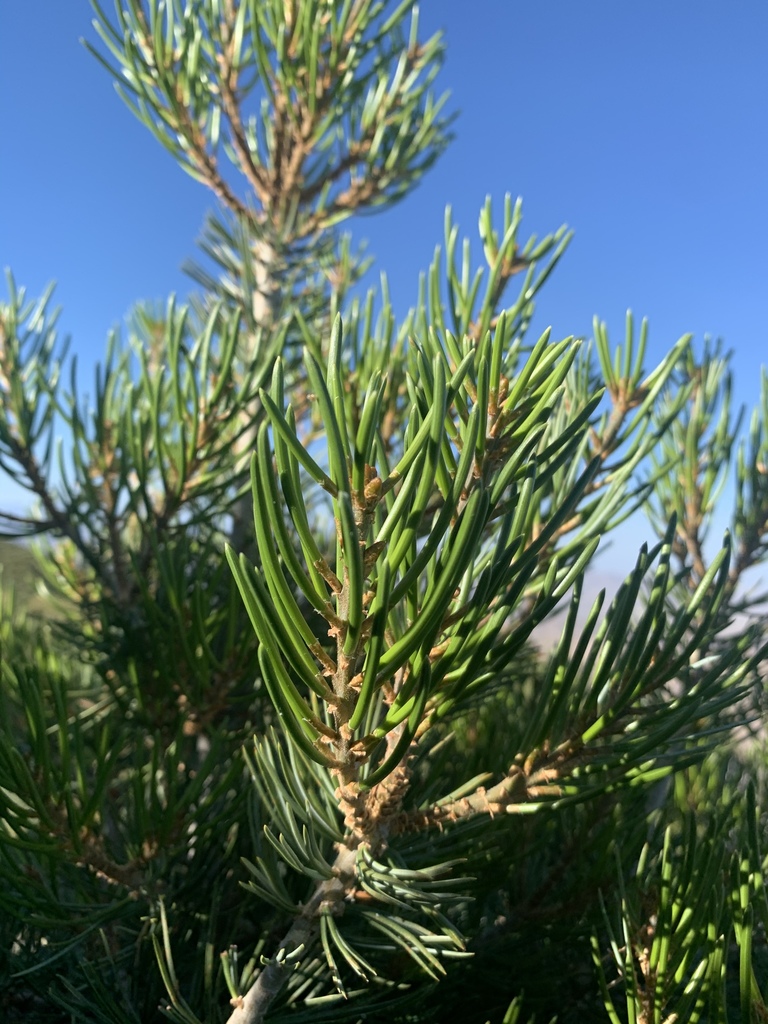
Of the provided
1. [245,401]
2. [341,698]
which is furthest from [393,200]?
[341,698]

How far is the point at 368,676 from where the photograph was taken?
0.21m

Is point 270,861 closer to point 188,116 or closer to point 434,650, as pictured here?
point 434,650

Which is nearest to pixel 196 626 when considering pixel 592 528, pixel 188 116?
pixel 592 528

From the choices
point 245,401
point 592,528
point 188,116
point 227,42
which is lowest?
point 592,528

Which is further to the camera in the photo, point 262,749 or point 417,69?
point 417,69

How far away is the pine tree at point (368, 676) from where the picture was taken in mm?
231

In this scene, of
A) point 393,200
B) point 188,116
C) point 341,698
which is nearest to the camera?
point 341,698

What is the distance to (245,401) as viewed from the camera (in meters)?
0.56

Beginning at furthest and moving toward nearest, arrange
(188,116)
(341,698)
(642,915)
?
(188,116)
(642,915)
(341,698)

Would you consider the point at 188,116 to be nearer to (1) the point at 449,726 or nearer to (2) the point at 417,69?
(2) the point at 417,69

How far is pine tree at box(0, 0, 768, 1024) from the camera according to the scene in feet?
0.76

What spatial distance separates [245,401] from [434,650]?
0.36m

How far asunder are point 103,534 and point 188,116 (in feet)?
1.60

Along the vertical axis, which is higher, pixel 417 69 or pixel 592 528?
pixel 417 69
